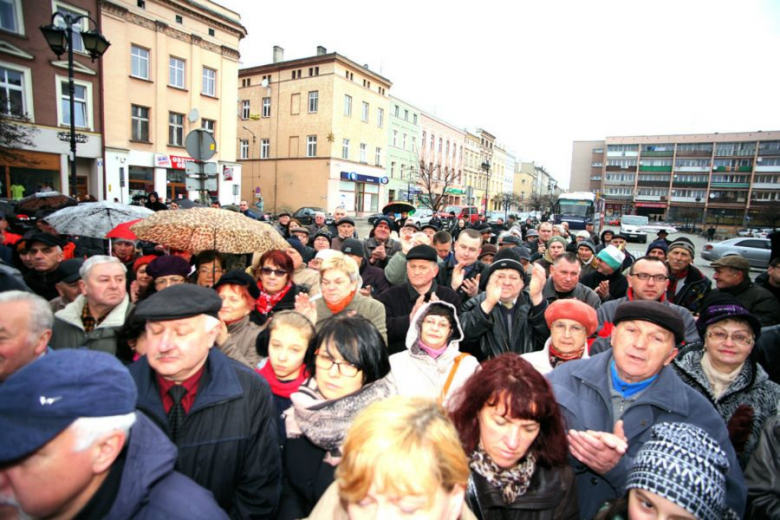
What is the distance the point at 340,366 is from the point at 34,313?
214 centimetres

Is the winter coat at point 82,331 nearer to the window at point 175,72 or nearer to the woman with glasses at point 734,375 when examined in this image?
the woman with glasses at point 734,375

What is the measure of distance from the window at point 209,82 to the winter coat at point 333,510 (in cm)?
2802

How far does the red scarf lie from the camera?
2.65 metres

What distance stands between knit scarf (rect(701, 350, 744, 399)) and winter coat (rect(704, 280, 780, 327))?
2178 millimetres

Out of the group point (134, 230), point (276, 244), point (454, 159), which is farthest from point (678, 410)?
point (454, 159)

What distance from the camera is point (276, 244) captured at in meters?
4.59

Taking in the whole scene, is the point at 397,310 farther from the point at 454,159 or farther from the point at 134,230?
the point at 454,159

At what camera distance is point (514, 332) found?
377 centimetres

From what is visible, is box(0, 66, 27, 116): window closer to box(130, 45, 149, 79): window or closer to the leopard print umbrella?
box(130, 45, 149, 79): window

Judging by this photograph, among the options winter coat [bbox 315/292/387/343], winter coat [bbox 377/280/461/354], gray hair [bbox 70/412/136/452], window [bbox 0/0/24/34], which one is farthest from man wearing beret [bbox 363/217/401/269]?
window [bbox 0/0/24/34]

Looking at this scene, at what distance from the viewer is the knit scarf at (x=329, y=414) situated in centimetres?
204

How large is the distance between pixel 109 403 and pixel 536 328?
3443 mm

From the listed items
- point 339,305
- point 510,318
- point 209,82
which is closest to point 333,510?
point 339,305

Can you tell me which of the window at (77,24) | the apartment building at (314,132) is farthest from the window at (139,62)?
the apartment building at (314,132)
